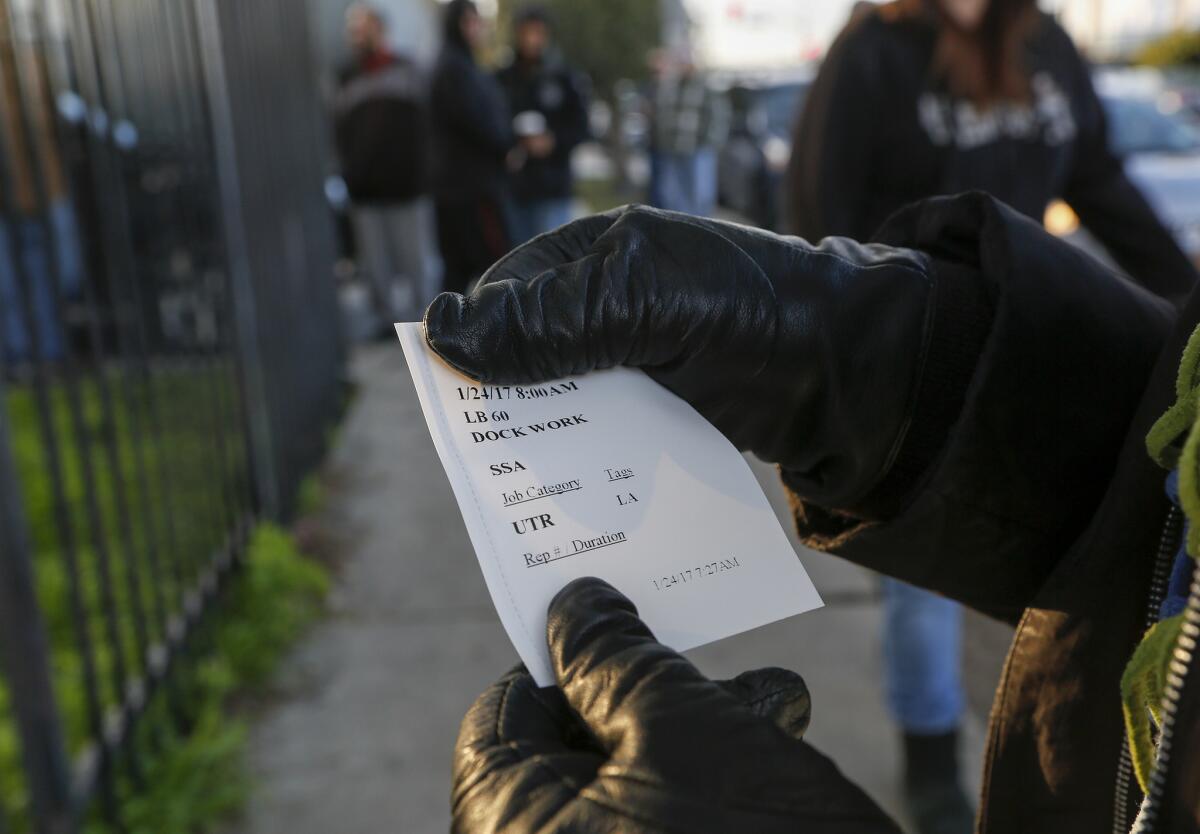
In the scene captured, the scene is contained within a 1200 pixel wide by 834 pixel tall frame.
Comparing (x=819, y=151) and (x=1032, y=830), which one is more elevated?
(x=819, y=151)

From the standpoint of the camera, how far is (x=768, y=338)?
0.90m

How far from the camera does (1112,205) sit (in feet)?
8.45

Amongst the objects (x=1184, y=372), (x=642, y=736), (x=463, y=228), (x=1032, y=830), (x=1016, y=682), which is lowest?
(x=463, y=228)

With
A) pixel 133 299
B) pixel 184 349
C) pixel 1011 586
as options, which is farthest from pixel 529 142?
pixel 1011 586

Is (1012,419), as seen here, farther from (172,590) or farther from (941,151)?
(172,590)

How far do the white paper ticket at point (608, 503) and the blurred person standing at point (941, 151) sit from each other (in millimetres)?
1613

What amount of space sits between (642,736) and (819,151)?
1958 mm

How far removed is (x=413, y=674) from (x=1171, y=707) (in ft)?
9.13

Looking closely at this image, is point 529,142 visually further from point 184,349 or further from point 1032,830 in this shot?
point 1032,830

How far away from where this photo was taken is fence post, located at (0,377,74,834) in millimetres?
1984

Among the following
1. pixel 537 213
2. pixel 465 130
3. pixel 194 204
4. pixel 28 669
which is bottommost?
pixel 537 213

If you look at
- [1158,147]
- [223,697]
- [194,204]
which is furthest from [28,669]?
[1158,147]

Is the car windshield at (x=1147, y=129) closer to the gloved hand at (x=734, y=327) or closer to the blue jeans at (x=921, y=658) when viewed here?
the blue jeans at (x=921, y=658)

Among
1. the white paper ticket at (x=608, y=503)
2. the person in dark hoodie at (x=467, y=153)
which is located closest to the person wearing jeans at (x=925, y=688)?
the white paper ticket at (x=608, y=503)
